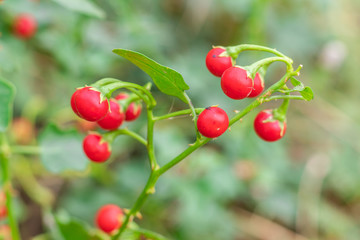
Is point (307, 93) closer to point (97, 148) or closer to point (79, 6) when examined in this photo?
point (97, 148)

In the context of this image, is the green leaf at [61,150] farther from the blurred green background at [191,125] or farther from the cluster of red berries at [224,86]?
the cluster of red berries at [224,86]

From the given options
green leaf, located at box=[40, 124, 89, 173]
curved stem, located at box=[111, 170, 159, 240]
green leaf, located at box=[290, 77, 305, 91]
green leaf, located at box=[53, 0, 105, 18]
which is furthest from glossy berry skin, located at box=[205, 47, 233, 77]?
green leaf, located at box=[40, 124, 89, 173]

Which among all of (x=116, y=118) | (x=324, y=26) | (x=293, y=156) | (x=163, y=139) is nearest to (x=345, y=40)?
(x=324, y=26)

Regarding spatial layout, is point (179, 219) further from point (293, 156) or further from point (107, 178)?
point (293, 156)

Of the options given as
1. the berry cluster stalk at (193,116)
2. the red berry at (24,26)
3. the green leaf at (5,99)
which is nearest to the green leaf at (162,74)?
the berry cluster stalk at (193,116)

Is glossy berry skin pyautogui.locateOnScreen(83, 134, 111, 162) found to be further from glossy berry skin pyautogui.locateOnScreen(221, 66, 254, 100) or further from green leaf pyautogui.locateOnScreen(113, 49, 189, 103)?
glossy berry skin pyautogui.locateOnScreen(221, 66, 254, 100)

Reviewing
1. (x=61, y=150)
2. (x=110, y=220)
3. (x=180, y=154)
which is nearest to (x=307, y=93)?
(x=180, y=154)

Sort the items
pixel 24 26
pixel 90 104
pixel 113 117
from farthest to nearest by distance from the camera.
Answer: pixel 24 26
pixel 113 117
pixel 90 104

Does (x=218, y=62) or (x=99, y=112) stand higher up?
(x=218, y=62)
